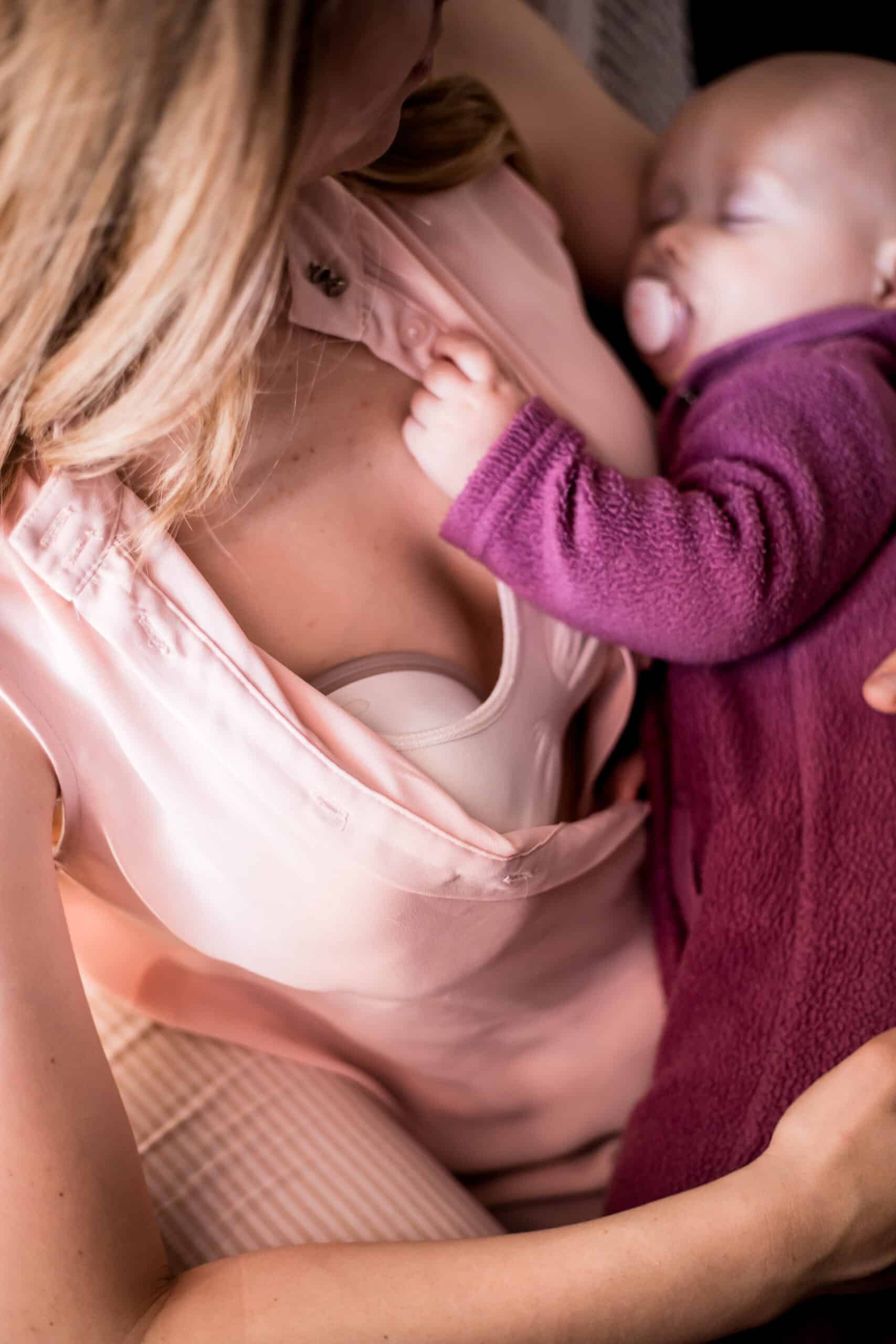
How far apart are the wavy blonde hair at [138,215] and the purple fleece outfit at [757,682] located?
246mm

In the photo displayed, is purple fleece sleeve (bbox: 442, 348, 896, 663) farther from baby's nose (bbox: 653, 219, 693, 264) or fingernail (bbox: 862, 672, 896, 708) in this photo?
baby's nose (bbox: 653, 219, 693, 264)

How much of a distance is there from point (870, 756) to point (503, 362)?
394 mm

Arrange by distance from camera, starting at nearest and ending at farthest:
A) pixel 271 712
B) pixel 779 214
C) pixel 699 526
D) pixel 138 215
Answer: pixel 138 215 → pixel 271 712 → pixel 699 526 → pixel 779 214

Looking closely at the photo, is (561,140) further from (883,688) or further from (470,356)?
(883,688)

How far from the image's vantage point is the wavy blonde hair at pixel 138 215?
0.45 meters

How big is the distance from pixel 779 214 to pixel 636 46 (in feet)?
2.51

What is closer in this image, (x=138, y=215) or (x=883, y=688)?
(x=138, y=215)

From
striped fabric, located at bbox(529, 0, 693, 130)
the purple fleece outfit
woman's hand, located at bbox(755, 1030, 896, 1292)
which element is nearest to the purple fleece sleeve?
the purple fleece outfit

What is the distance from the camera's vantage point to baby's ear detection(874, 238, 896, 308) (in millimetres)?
953

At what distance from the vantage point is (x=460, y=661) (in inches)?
29.4

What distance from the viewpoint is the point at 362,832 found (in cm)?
64

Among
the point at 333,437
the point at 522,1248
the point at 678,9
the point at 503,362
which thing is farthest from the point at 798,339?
the point at 678,9

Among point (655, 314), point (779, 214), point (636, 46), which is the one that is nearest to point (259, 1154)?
point (655, 314)

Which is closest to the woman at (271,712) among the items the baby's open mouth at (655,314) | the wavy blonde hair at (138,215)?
the wavy blonde hair at (138,215)
